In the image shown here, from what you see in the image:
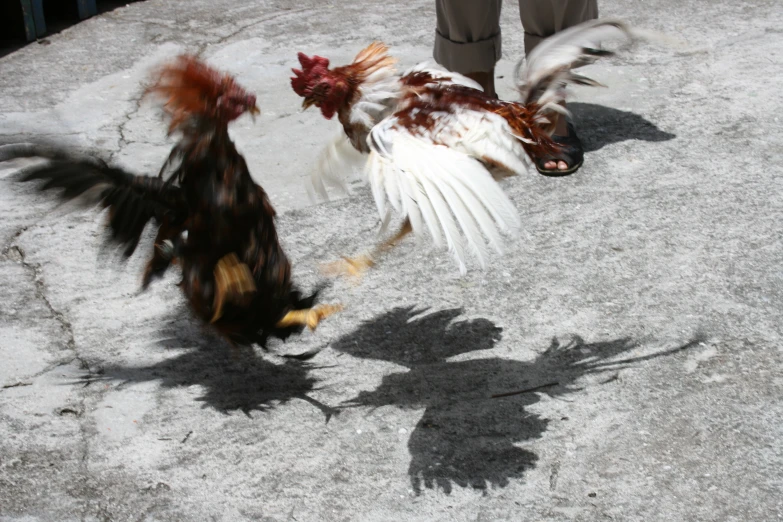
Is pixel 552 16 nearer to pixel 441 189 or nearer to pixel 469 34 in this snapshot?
pixel 469 34

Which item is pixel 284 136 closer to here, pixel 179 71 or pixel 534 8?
pixel 534 8

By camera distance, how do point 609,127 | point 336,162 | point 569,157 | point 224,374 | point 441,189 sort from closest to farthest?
1. point 441,189
2. point 224,374
3. point 336,162
4. point 569,157
5. point 609,127

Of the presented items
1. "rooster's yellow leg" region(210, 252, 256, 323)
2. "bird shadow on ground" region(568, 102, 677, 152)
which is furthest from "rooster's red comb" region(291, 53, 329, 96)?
"bird shadow on ground" region(568, 102, 677, 152)

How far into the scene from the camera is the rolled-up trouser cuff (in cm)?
432

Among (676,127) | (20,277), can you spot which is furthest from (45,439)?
(676,127)

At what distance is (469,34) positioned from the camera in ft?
14.1

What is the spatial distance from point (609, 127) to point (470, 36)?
96 centimetres

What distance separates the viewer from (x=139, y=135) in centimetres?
475

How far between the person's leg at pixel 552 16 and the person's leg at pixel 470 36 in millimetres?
157

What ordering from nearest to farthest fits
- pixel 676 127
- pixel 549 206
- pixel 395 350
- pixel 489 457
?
1. pixel 489 457
2. pixel 395 350
3. pixel 549 206
4. pixel 676 127

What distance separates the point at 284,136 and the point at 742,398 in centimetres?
278

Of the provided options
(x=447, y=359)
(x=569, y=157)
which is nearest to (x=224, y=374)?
(x=447, y=359)

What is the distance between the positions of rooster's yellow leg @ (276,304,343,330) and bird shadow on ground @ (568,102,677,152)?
1.91 m

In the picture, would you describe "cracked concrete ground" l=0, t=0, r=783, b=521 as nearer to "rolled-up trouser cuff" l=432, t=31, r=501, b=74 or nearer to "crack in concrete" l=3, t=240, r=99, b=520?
"crack in concrete" l=3, t=240, r=99, b=520
